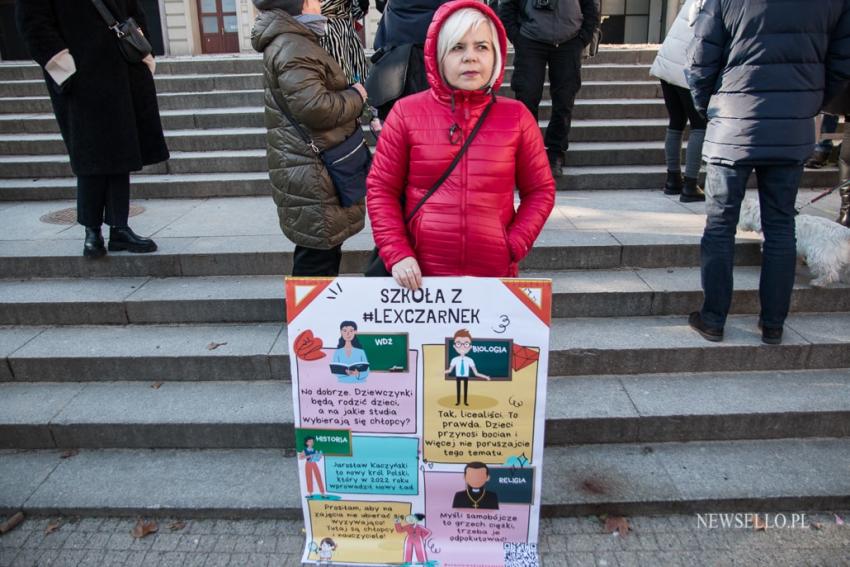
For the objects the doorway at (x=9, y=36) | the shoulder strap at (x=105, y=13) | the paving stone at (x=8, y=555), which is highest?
the doorway at (x=9, y=36)

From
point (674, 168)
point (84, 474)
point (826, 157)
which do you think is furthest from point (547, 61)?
point (84, 474)

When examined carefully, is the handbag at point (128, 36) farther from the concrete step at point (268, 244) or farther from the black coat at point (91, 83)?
the concrete step at point (268, 244)

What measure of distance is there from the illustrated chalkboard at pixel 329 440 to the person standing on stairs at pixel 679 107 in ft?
13.5

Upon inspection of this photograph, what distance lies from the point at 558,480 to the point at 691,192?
337 cm

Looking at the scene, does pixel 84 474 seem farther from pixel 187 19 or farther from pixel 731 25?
pixel 187 19

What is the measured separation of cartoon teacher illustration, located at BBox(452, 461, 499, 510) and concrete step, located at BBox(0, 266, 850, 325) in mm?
1697

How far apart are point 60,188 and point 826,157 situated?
25.1 ft

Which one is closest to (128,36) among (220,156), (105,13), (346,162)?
(105,13)

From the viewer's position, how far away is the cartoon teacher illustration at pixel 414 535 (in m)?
2.46

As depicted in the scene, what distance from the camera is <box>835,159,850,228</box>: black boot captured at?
459 cm

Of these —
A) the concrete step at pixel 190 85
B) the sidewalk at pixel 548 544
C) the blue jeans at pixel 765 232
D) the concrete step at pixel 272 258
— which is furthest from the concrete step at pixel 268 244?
the concrete step at pixel 190 85

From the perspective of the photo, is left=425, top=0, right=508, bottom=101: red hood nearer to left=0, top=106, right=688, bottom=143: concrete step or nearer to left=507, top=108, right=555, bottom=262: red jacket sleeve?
left=507, top=108, right=555, bottom=262: red jacket sleeve

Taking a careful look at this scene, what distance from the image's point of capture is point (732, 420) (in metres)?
3.16

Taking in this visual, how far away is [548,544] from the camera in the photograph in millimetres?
2697
